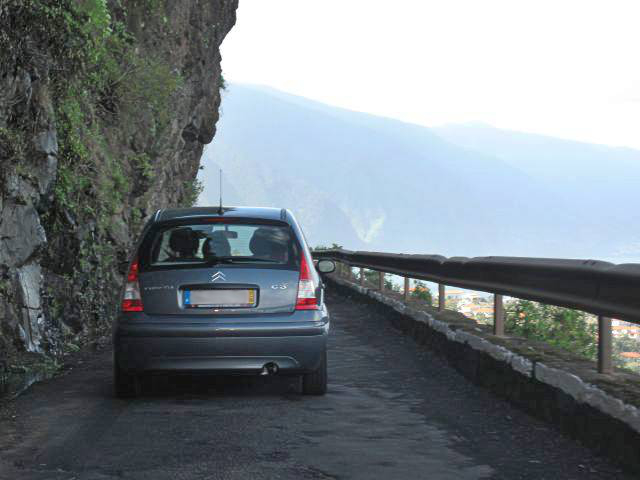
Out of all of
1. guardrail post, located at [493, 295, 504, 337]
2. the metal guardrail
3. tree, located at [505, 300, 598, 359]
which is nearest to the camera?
the metal guardrail

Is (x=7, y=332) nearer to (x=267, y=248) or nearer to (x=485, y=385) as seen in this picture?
(x=267, y=248)

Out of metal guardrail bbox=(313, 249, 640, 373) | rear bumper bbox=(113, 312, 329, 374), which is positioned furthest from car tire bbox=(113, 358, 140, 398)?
metal guardrail bbox=(313, 249, 640, 373)

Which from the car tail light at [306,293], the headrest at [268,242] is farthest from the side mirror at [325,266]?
the car tail light at [306,293]

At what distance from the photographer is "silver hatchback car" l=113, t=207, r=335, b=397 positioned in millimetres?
6941

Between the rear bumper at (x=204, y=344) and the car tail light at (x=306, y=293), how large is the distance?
7.8 inches

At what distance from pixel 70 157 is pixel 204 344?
5968 millimetres

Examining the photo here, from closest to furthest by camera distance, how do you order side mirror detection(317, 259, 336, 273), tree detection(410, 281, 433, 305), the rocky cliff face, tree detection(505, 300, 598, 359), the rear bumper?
the rear bumper → side mirror detection(317, 259, 336, 273) → the rocky cliff face → tree detection(505, 300, 598, 359) → tree detection(410, 281, 433, 305)

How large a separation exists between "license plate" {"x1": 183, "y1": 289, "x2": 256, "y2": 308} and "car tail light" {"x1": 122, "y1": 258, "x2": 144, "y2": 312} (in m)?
0.37

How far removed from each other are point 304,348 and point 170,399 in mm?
1183

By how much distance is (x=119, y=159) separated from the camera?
1720cm

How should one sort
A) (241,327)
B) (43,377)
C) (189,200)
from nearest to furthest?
(241,327) → (43,377) → (189,200)

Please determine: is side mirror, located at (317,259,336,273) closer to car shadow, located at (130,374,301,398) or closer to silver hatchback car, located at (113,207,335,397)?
car shadow, located at (130,374,301,398)

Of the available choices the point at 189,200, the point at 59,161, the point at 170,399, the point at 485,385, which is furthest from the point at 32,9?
the point at 189,200

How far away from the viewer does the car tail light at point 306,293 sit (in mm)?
7180
